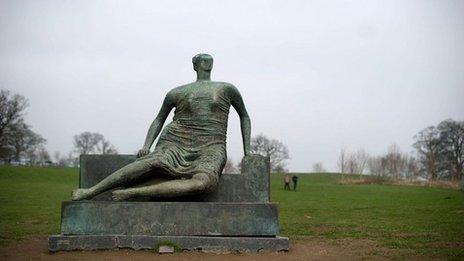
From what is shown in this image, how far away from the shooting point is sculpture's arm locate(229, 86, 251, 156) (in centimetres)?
867

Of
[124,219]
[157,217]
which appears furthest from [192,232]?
[124,219]

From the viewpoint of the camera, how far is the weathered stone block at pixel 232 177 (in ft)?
26.8

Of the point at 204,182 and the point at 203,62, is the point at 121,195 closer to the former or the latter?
the point at 204,182

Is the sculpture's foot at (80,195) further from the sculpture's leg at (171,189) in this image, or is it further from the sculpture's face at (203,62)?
the sculpture's face at (203,62)

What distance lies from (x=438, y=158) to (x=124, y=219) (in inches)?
2345

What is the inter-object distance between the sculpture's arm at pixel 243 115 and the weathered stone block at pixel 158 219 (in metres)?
1.33

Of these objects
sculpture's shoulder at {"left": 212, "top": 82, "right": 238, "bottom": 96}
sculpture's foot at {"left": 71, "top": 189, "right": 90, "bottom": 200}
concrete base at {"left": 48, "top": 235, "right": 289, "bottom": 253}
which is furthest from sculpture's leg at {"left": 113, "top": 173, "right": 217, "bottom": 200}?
sculpture's shoulder at {"left": 212, "top": 82, "right": 238, "bottom": 96}

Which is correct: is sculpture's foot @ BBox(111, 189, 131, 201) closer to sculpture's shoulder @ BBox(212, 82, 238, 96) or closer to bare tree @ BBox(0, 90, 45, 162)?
sculpture's shoulder @ BBox(212, 82, 238, 96)

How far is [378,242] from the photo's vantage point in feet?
29.6

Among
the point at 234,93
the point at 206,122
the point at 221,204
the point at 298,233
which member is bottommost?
the point at 298,233

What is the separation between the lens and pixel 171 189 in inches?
294

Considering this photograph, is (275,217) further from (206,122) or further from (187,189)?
(206,122)

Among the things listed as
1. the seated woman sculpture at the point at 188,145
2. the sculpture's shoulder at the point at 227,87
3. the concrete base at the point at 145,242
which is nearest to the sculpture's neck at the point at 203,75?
the seated woman sculpture at the point at 188,145

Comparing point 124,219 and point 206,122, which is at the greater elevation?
point 206,122
